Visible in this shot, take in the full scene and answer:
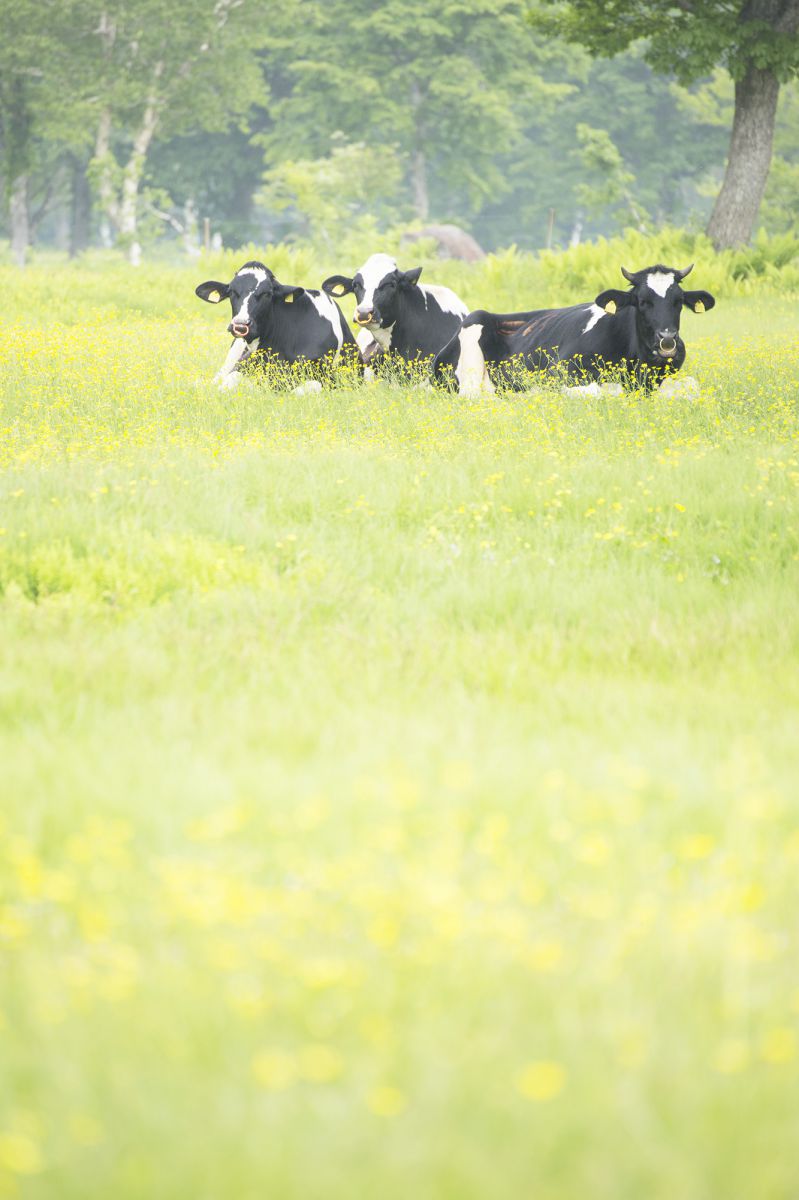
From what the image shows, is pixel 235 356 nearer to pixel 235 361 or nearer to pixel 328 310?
pixel 235 361

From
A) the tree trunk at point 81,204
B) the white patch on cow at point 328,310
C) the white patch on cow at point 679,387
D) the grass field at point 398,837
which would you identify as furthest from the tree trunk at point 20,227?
the grass field at point 398,837

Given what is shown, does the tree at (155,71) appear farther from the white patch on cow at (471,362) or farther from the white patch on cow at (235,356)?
the white patch on cow at (471,362)

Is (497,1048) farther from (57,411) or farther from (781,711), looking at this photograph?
(57,411)

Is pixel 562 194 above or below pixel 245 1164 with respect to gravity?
above

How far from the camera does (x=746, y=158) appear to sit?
66.8 feet

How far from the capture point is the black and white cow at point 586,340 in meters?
10.7

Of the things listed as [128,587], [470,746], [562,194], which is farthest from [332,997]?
[562,194]

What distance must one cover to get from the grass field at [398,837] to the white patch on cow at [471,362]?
448 cm

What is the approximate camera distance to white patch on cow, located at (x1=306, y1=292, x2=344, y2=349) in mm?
12359

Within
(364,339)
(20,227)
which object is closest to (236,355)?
(364,339)

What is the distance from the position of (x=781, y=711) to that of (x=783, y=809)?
1055 millimetres

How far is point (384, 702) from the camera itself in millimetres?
4332

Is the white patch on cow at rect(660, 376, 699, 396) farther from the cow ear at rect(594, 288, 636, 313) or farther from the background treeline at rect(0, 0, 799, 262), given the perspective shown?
the background treeline at rect(0, 0, 799, 262)

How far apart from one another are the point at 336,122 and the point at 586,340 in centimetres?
4282
